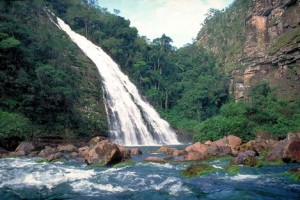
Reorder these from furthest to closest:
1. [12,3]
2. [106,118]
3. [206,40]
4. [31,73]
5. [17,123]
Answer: [206,40] → [106,118] → [31,73] → [17,123] → [12,3]

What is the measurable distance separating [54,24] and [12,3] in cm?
3651

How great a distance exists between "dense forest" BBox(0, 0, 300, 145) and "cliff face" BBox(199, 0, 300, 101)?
6.23 feet

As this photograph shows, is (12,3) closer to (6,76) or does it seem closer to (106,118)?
(6,76)

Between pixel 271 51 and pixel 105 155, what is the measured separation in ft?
91.7

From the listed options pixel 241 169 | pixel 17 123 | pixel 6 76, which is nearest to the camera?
pixel 241 169

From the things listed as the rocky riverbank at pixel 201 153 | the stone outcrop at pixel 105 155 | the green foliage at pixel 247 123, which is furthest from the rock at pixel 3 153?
the green foliage at pixel 247 123

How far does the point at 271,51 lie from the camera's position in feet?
119

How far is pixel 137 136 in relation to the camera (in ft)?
100

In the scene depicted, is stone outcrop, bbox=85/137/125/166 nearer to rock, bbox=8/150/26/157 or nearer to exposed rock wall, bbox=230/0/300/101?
rock, bbox=8/150/26/157

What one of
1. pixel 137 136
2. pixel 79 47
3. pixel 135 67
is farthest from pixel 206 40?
pixel 137 136

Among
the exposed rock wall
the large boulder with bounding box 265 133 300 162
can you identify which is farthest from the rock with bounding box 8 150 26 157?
the exposed rock wall

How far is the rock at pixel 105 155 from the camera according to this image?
14.1 m

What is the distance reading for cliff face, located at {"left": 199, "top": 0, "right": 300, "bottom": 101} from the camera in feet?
106

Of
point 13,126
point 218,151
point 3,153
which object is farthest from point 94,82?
point 218,151
